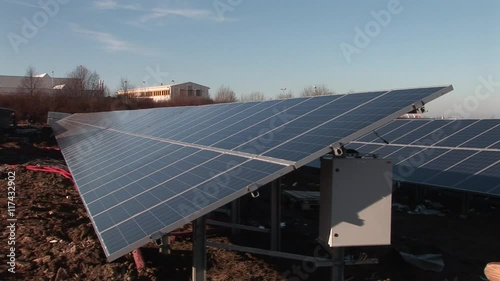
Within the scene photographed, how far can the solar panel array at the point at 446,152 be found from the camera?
53.2ft

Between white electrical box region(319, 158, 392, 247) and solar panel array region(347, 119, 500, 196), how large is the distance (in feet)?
23.9

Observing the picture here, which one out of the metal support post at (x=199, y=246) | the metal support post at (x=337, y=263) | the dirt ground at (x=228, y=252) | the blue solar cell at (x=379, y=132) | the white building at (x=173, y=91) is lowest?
the dirt ground at (x=228, y=252)

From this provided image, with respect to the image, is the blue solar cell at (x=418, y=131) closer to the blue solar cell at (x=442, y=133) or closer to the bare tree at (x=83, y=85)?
the blue solar cell at (x=442, y=133)

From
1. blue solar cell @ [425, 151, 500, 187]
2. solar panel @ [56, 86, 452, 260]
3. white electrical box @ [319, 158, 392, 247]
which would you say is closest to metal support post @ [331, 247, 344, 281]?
white electrical box @ [319, 158, 392, 247]

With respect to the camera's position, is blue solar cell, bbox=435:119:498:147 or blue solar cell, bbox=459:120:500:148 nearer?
blue solar cell, bbox=459:120:500:148

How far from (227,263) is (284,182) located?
1257 centimetres

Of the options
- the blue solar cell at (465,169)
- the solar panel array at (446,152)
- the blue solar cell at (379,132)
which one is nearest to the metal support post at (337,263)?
the solar panel array at (446,152)

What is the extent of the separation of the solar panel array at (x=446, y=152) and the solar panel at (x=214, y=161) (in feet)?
18.1

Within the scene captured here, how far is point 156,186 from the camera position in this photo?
816 centimetres

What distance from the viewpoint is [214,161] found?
28.2 ft

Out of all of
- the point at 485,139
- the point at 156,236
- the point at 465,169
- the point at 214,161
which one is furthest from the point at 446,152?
the point at 156,236

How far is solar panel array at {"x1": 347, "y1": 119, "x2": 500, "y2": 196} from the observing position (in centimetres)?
1620

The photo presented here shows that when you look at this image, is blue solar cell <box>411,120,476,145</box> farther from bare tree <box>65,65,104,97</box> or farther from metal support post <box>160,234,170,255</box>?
bare tree <box>65,65,104,97</box>

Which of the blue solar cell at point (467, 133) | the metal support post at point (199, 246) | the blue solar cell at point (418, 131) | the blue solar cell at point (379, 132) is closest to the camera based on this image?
the metal support post at point (199, 246)
